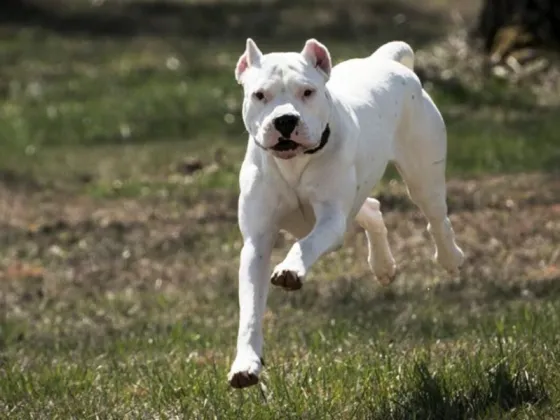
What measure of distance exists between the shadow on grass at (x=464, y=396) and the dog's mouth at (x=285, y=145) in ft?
3.53

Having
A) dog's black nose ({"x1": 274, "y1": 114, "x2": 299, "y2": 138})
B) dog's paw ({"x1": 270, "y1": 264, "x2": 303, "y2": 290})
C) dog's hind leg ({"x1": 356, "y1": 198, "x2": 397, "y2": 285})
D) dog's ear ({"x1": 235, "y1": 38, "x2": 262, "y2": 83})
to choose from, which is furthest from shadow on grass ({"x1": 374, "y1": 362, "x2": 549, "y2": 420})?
dog's hind leg ({"x1": 356, "y1": 198, "x2": 397, "y2": 285})

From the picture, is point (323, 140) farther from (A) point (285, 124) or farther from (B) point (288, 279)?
(B) point (288, 279)

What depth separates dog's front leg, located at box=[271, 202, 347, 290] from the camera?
236 inches

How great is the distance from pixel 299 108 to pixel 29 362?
2.99 m

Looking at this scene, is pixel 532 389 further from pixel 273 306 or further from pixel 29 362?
pixel 273 306

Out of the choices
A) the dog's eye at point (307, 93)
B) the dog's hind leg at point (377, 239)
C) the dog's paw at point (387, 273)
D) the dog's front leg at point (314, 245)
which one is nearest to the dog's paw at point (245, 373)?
the dog's front leg at point (314, 245)

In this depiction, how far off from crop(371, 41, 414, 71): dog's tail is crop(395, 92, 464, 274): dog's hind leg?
361 mm

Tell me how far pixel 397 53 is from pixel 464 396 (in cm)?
282

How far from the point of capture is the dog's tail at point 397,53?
27.8ft

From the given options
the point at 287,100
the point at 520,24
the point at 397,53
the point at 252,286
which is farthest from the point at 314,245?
the point at 520,24

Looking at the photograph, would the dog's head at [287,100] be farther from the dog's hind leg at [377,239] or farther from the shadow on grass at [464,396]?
the dog's hind leg at [377,239]

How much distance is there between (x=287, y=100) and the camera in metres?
6.44

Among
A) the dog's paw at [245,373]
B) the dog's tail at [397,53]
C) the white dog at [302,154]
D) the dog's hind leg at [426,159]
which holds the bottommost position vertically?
the dog's hind leg at [426,159]

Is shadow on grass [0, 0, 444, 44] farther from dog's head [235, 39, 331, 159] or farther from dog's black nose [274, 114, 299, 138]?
dog's black nose [274, 114, 299, 138]
